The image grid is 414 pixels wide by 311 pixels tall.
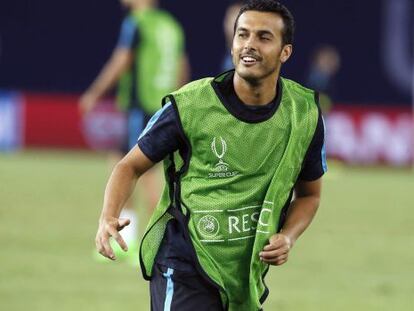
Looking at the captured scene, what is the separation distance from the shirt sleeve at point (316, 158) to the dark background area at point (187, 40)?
21941 mm

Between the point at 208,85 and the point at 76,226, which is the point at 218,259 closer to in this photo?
the point at 208,85

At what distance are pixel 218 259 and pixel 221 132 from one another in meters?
0.58

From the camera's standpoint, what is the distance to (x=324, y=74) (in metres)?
27.0

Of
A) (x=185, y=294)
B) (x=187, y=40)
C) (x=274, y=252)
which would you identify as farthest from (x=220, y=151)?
(x=187, y=40)

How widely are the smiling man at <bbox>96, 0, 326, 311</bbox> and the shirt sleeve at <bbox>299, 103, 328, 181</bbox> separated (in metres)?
0.04

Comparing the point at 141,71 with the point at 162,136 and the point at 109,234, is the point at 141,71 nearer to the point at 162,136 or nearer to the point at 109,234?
the point at 162,136

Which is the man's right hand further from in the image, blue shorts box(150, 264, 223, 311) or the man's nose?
the man's nose

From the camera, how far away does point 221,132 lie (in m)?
5.93

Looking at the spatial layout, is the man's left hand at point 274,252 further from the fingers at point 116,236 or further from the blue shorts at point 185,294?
the fingers at point 116,236

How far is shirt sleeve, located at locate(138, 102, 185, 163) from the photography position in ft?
19.3

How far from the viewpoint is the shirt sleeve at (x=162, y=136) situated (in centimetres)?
589

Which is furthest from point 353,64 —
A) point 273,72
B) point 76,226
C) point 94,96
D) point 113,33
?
point 273,72

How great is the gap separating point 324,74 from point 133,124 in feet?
48.0

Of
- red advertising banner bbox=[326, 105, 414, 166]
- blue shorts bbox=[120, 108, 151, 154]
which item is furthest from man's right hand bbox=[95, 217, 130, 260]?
red advertising banner bbox=[326, 105, 414, 166]
